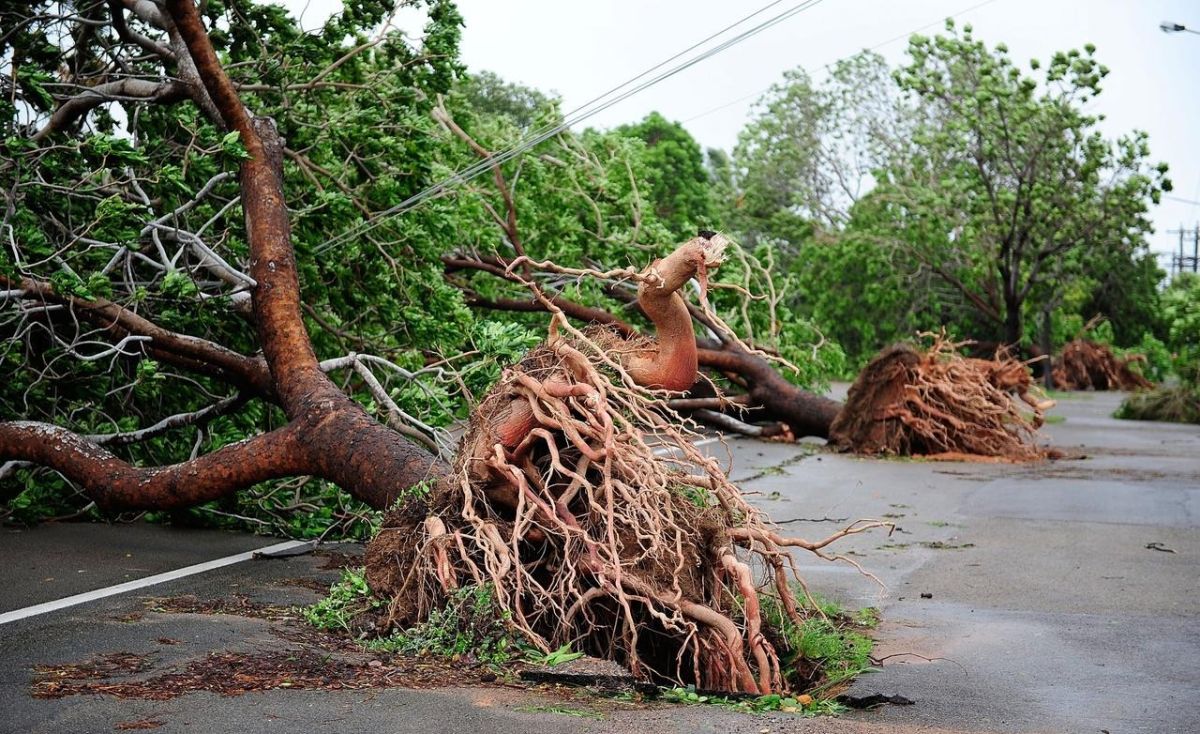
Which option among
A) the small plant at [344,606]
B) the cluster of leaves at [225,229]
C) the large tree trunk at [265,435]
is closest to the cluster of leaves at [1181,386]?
the cluster of leaves at [225,229]

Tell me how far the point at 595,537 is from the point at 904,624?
6.83 ft

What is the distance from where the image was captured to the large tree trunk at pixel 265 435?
782 centimetres

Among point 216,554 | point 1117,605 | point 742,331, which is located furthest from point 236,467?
point 742,331

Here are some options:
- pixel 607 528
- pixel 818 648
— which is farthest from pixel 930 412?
pixel 607 528

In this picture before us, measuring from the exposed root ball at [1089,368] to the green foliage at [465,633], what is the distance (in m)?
38.5

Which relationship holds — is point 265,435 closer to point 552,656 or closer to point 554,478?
point 554,478

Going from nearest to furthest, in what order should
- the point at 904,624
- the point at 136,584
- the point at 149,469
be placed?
the point at 904,624
the point at 136,584
the point at 149,469

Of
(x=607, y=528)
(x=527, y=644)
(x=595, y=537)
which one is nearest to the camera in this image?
(x=527, y=644)

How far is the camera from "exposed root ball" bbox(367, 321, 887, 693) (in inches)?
236

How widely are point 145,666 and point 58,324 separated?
476cm

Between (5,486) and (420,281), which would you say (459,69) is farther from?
(5,486)

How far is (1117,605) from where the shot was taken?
7.89 m

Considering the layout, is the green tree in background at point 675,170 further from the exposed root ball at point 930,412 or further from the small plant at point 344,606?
the small plant at point 344,606

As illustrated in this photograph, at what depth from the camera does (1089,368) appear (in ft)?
138
